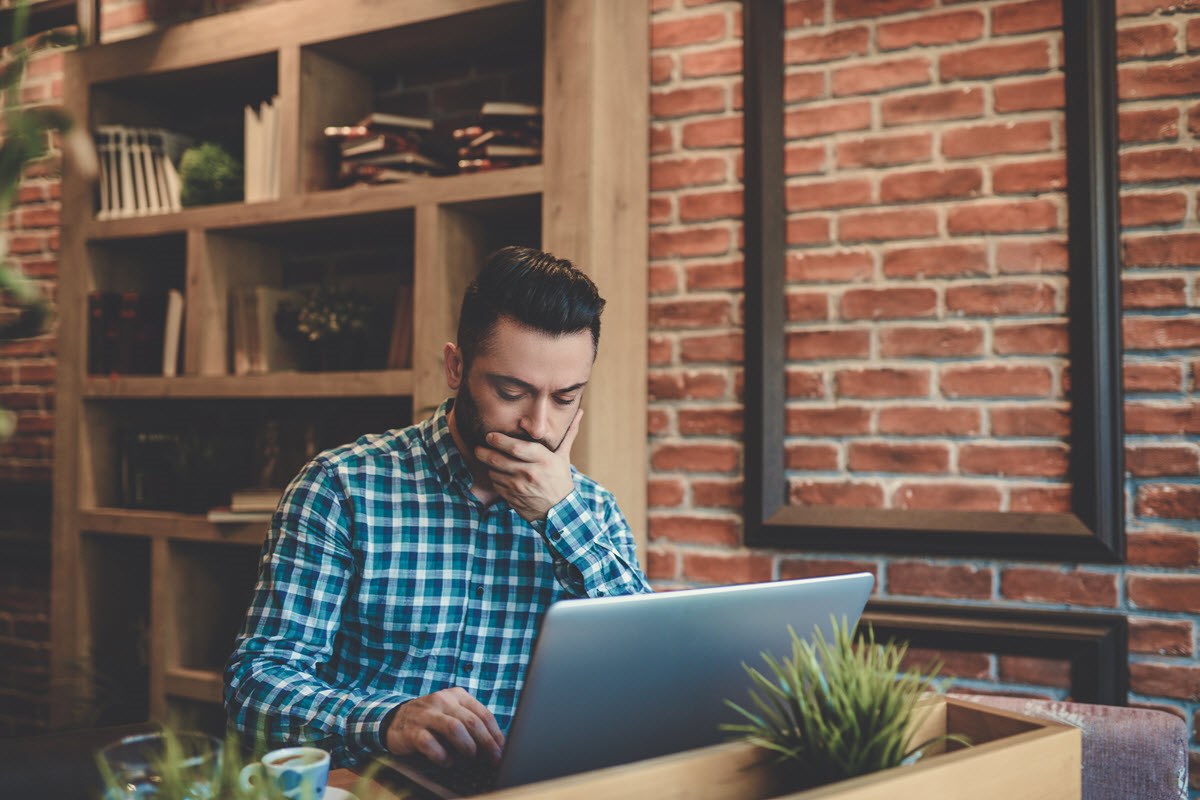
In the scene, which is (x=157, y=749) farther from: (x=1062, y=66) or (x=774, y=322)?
(x=1062, y=66)

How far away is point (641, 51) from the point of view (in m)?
2.26

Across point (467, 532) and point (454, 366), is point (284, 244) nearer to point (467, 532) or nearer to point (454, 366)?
point (454, 366)

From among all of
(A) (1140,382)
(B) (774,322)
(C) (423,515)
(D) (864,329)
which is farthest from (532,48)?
(A) (1140,382)

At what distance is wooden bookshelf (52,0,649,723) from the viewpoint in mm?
2080

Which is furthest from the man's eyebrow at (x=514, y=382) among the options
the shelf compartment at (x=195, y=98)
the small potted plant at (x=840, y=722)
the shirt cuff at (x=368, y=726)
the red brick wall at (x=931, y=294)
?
the shelf compartment at (x=195, y=98)

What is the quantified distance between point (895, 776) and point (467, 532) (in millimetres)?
904

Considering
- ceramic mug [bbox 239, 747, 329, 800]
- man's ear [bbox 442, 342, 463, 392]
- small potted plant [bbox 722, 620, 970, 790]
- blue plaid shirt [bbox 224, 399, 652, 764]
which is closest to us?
ceramic mug [bbox 239, 747, 329, 800]

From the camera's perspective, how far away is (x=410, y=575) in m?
1.49

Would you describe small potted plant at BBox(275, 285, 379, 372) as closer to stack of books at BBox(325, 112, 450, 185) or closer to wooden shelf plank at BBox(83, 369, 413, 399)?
wooden shelf plank at BBox(83, 369, 413, 399)

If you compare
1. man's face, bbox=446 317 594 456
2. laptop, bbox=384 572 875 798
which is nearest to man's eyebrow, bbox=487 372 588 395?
man's face, bbox=446 317 594 456

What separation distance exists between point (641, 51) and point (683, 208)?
1.26 feet

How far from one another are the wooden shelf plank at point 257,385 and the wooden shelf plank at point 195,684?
0.71 m

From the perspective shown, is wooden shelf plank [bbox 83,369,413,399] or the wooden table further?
wooden shelf plank [bbox 83,369,413,399]

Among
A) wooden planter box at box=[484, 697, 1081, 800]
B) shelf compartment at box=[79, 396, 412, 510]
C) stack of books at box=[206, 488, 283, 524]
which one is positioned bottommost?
wooden planter box at box=[484, 697, 1081, 800]
